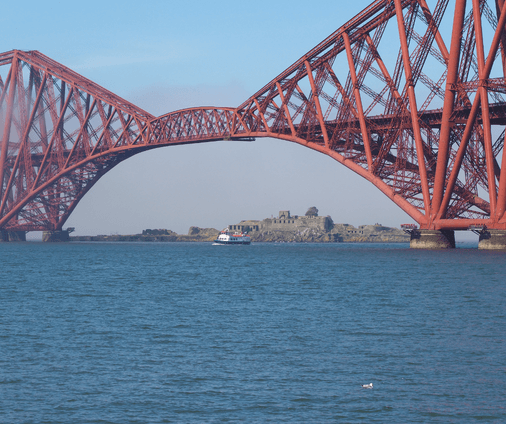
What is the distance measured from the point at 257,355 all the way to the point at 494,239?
42953 millimetres

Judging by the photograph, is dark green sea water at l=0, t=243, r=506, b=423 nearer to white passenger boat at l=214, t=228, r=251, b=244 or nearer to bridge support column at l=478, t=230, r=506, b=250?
bridge support column at l=478, t=230, r=506, b=250

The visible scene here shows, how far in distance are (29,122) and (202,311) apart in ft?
300

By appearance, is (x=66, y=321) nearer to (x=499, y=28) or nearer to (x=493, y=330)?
(x=493, y=330)

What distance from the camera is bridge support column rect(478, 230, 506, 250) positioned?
188ft

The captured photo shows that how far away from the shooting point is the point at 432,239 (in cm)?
6250

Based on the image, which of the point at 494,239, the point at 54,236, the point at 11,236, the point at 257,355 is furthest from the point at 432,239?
the point at 11,236

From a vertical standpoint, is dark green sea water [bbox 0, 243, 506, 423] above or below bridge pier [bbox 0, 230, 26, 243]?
below

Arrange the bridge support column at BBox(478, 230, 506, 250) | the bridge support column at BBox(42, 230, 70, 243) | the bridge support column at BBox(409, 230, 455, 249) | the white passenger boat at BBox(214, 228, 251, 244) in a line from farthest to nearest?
the white passenger boat at BBox(214, 228, 251, 244), the bridge support column at BBox(42, 230, 70, 243), the bridge support column at BBox(409, 230, 455, 249), the bridge support column at BBox(478, 230, 506, 250)

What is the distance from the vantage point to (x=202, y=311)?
97.0ft

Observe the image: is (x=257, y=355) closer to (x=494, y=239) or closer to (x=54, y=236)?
(x=494, y=239)

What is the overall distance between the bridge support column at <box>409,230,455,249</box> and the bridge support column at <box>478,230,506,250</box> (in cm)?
406

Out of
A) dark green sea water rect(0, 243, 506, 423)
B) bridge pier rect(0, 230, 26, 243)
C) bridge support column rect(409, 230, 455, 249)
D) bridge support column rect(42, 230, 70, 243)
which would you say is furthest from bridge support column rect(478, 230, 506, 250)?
bridge pier rect(0, 230, 26, 243)

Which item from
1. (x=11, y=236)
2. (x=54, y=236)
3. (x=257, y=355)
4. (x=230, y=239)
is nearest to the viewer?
(x=257, y=355)

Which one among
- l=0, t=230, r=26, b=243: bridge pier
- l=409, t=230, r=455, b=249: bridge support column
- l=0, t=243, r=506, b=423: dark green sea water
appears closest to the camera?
l=0, t=243, r=506, b=423: dark green sea water
